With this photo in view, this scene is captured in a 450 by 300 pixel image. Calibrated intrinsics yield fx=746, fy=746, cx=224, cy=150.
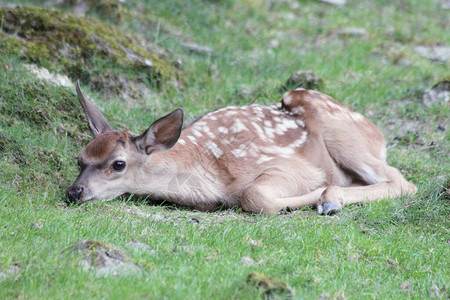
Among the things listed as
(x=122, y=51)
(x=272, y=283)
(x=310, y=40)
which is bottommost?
(x=310, y=40)

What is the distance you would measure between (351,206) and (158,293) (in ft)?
9.90

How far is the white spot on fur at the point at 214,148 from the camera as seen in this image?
6758 millimetres


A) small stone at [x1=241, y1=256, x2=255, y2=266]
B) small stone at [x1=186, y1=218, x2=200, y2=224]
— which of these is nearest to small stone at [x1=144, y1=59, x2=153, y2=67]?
small stone at [x1=186, y1=218, x2=200, y2=224]

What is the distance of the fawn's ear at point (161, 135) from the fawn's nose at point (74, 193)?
676mm

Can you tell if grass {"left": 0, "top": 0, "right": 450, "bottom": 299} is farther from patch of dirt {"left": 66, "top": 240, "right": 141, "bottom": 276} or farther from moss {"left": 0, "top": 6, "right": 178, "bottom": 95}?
moss {"left": 0, "top": 6, "right": 178, "bottom": 95}

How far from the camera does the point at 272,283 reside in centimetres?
424

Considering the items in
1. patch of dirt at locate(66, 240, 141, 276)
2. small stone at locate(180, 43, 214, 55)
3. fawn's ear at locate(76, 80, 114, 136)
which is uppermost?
patch of dirt at locate(66, 240, 141, 276)

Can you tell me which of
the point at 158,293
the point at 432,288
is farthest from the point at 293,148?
the point at 158,293

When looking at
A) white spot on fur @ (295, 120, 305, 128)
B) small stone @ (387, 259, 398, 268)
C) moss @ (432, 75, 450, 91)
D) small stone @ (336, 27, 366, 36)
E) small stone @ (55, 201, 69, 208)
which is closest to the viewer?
small stone @ (387, 259, 398, 268)

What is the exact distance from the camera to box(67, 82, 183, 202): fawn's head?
237 inches

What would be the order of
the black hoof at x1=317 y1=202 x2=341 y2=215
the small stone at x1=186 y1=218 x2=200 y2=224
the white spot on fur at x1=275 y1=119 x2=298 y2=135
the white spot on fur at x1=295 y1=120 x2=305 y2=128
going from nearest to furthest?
the small stone at x1=186 y1=218 x2=200 y2=224, the black hoof at x1=317 y1=202 x2=341 y2=215, the white spot on fur at x1=275 y1=119 x2=298 y2=135, the white spot on fur at x1=295 y1=120 x2=305 y2=128

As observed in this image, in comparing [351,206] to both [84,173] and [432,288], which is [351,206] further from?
[84,173]

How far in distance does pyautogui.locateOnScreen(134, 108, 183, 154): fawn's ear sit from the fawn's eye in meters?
0.23

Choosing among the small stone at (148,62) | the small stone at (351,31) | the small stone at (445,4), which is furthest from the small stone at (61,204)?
the small stone at (445,4)
